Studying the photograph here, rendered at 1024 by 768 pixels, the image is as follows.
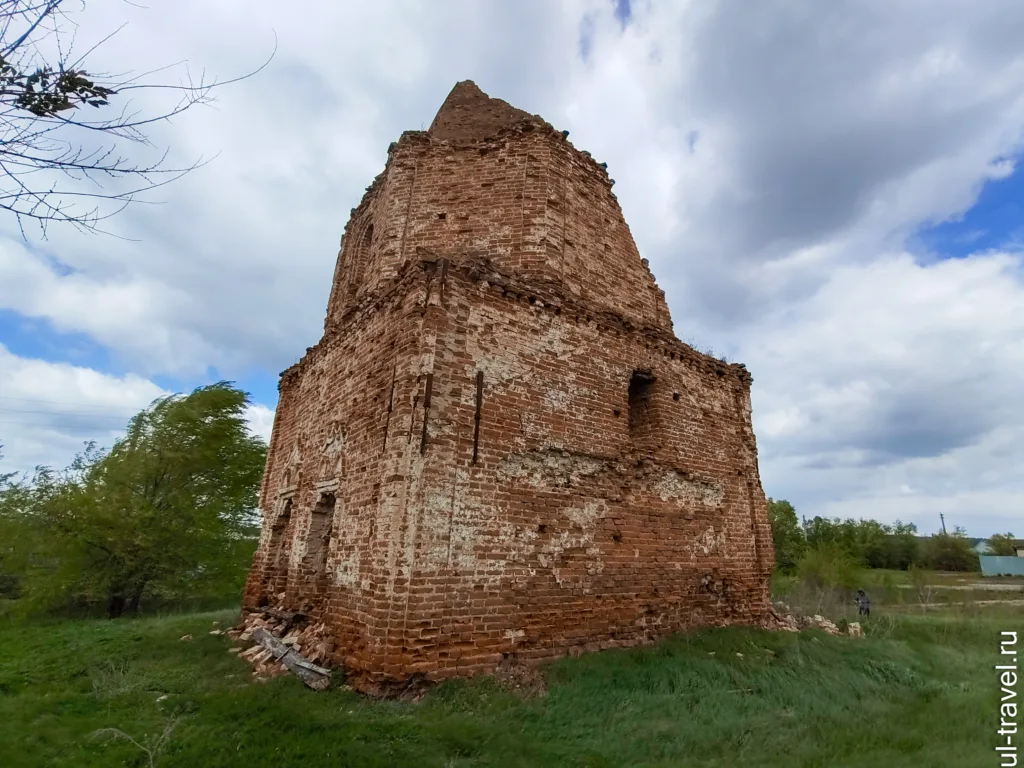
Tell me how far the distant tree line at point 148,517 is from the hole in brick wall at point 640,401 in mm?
12754

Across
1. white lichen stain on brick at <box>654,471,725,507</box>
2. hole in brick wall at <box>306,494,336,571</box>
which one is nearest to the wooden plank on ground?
hole in brick wall at <box>306,494,336,571</box>

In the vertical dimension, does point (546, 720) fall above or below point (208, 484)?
below

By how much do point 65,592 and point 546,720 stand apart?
15115 mm

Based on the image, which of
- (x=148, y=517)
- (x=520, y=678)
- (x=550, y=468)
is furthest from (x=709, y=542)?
(x=148, y=517)

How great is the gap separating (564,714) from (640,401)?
187 inches

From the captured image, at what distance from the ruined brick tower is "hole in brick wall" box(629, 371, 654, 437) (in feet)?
0.08

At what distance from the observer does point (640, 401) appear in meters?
8.52

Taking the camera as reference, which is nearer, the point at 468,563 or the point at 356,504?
the point at 468,563

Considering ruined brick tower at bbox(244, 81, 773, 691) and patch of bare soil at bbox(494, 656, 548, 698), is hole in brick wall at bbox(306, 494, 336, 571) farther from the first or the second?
patch of bare soil at bbox(494, 656, 548, 698)

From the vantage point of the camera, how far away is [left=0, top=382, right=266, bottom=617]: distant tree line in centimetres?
1403

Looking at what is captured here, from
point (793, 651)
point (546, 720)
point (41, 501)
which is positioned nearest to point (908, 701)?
point (793, 651)

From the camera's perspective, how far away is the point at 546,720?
187 inches

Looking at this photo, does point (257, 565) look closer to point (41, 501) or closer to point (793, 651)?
point (793, 651)

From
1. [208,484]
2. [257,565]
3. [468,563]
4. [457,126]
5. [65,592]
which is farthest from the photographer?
[208,484]
